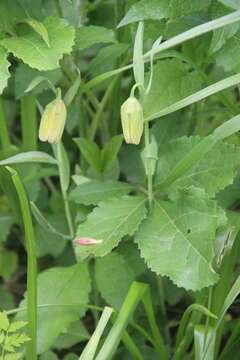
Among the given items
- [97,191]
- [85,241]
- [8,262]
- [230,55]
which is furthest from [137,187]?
[8,262]

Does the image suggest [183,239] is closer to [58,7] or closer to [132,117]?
[132,117]

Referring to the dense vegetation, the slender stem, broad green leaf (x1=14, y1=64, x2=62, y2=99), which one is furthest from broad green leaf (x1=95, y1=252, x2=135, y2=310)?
the slender stem

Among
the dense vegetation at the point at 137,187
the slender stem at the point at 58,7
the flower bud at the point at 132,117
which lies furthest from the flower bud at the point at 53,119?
the slender stem at the point at 58,7

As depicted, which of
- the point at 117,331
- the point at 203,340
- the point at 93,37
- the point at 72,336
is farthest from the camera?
the point at 72,336

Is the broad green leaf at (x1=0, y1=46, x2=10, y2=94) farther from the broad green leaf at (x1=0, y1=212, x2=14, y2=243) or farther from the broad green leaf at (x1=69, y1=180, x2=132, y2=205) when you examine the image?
the broad green leaf at (x1=0, y1=212, x2=14, y2=243)

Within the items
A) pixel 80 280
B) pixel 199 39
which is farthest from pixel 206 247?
pixel 199 39

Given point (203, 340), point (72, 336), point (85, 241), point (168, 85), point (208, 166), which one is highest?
point (168, 85)
